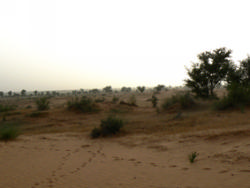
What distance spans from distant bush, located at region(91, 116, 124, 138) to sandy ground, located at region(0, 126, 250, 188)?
61.4 inches

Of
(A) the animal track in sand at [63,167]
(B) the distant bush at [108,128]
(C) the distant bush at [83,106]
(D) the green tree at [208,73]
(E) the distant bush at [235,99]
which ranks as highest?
(D) the green tree at [208,73]

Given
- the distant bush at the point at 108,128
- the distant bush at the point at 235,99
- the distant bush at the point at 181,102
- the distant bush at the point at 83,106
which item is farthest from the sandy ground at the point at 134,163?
the distant bush at the point at 83,106

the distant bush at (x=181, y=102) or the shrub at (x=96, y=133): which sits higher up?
the distant bush at (x=181, y=102)

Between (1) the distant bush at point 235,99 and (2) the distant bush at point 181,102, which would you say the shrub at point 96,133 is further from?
(1) the distant bush at point 235,99

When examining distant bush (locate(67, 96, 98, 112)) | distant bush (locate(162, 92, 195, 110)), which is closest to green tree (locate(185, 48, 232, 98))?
distant bush (locate(162, 92, 195, 110))

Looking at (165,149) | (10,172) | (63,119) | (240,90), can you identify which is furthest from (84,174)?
(240,90)

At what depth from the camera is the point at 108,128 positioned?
33.8 feet

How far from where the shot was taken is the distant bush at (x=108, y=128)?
33.0 ft

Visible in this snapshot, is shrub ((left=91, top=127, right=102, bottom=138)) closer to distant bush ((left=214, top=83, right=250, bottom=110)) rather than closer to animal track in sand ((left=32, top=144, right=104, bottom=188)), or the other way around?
animal track in sand ((left=32, top=144, right=104, bottom=188))

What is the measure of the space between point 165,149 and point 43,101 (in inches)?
743

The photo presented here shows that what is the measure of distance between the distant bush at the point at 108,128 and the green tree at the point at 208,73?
483 inches

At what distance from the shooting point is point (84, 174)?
4.96 metres

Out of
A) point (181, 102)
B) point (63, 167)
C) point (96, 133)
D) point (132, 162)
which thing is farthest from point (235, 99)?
point (63, 167)

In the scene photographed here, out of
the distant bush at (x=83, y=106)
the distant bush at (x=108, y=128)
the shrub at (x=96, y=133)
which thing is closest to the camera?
the shrub at (x=96, y=133)
